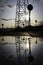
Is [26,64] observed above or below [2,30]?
above

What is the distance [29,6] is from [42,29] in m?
6.70

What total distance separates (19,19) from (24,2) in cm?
336

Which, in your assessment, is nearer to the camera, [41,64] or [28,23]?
[41,64]

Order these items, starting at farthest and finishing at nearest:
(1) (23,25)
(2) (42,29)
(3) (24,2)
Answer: (2) (42,29)
(1) (23,25)
(3) (24,2)

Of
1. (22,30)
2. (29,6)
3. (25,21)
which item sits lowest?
(22,30)

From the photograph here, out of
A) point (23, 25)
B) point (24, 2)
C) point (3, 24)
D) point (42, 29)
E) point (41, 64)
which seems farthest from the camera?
point (42, 29)

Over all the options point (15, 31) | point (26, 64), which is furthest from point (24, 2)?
point (26, 64)

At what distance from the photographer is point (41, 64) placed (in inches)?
214

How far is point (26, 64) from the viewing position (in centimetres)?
551

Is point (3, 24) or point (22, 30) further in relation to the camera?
point (22, 30)

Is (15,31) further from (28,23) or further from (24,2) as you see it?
(24,2)

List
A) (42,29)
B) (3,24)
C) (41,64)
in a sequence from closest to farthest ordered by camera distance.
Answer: (41,64)
(3,24)
(42,29)

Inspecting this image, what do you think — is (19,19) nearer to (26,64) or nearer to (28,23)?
(28,23)

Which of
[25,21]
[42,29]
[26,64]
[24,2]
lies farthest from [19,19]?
[26,64]
